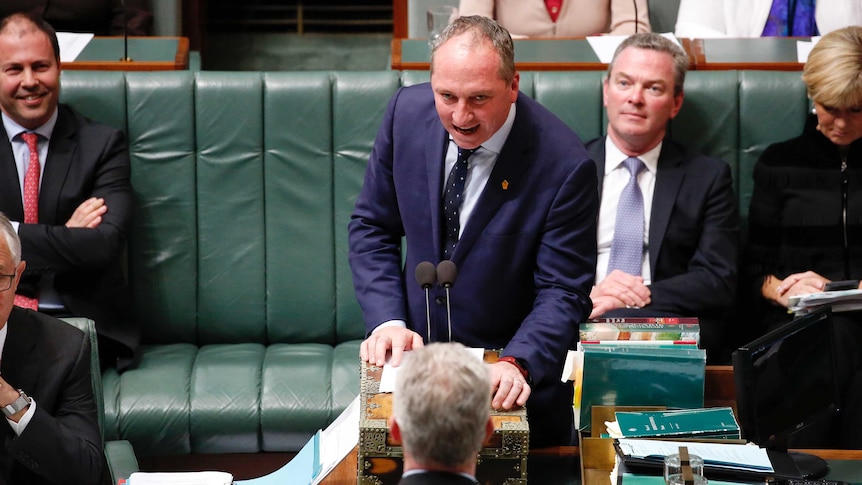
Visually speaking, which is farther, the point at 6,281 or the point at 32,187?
the point at 32,187

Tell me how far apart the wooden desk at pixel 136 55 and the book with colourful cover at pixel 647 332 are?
198 centimetres

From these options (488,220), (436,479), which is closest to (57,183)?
(488,220)

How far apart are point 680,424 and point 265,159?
1854 mm

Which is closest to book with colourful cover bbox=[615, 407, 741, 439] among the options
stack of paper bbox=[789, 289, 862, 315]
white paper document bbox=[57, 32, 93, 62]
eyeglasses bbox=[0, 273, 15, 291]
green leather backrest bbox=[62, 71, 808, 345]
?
stack of paper bbox=[789, 289, 862, 315]

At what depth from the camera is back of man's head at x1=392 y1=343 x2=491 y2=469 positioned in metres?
1.50

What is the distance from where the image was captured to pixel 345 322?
3734 mm

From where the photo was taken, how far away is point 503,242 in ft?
8.37

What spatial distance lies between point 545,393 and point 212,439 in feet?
4.03

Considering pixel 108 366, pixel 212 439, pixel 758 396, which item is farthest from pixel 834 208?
pixel 108 366

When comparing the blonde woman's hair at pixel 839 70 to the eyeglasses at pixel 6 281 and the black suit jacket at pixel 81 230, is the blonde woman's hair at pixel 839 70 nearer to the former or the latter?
the black suit jacket at pixel 81 230

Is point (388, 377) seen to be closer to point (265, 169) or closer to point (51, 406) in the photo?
point (51, 406)

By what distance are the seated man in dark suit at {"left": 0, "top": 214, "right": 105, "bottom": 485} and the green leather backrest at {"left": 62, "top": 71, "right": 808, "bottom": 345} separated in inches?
53.1

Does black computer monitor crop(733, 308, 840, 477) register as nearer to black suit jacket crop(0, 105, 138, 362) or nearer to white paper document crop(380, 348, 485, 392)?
white paper document crop(380, 348, 485, 392)

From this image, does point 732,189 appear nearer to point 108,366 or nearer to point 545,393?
point 545,393
